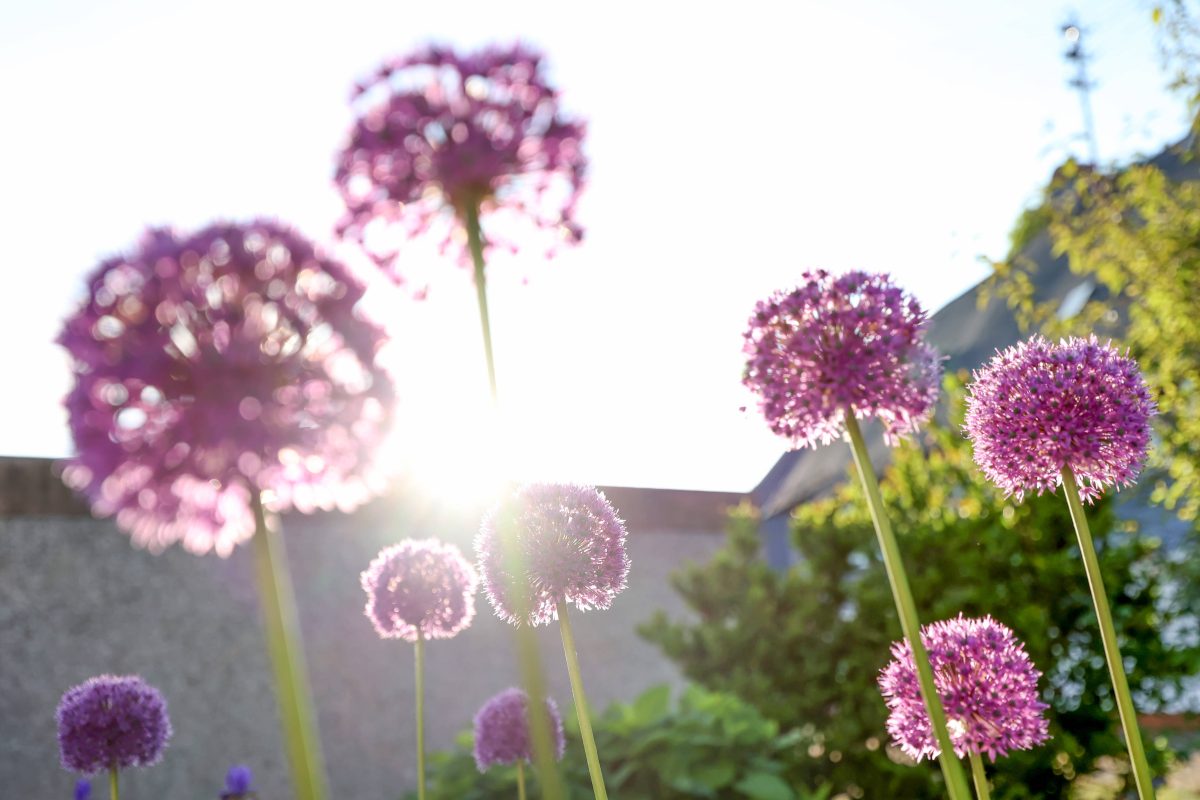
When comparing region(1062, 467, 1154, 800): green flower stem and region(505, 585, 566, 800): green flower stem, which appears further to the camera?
region(1062, 467, 1154, 800): green flower stem

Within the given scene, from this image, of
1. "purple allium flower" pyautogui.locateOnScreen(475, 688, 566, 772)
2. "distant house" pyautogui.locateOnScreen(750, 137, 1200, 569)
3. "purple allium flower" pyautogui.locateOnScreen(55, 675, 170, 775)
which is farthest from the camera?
"distant house" pyautogui.locateOnScreen(750, 137, 1200, 569)

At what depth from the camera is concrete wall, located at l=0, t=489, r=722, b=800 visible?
1021 cm

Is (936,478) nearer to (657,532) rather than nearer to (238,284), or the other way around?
(657,532)

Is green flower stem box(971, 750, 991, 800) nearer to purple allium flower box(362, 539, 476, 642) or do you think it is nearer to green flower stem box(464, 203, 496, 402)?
green flower stem box(464, 203, 496, 402)

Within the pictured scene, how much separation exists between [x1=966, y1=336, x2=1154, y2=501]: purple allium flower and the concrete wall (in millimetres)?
7733

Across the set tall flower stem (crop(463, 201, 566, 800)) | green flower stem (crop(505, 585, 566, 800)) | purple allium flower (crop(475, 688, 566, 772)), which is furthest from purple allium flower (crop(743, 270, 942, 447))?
purple allium flower (crop(475, 688, 566, 772))

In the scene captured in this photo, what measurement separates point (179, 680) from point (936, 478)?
8074 mm

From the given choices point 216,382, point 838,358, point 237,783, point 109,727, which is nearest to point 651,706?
point 237,783

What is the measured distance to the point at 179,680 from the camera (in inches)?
425

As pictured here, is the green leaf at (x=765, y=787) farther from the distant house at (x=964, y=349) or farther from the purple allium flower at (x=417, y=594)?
the distant house at (x=964, y=349)

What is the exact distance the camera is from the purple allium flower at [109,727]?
3941mm

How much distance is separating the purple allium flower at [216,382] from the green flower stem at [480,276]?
0.22 m

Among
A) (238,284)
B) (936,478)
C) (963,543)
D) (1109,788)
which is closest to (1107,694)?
(1109,788)

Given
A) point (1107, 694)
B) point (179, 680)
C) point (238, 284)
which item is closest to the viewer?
point (238, 284)
